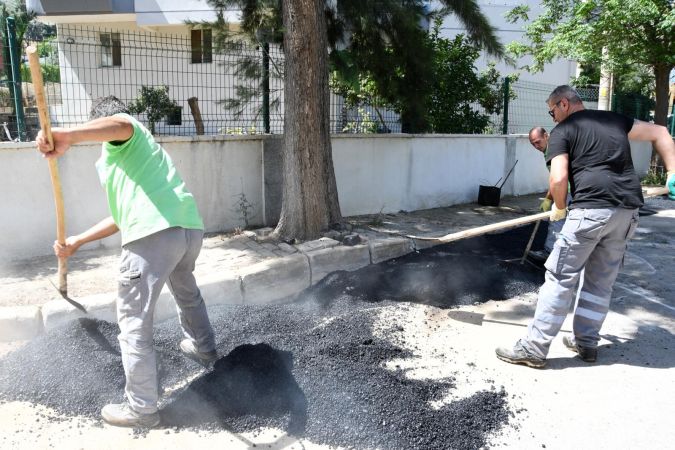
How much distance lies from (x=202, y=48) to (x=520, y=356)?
5192 millimetres

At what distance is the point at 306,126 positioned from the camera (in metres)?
6.02

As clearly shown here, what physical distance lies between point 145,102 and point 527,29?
9.53 metres

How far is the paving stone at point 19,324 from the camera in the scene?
4.05 metres

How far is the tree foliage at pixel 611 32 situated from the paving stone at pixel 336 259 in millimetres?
8232

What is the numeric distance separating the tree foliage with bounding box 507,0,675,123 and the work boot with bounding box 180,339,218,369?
34.4 feet

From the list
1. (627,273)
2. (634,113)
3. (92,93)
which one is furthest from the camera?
(634,113)

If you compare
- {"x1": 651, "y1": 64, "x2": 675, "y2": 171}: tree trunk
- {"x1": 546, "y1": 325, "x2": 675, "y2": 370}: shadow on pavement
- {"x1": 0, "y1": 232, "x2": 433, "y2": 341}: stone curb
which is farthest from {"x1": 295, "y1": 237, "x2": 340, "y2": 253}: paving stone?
{"x1": 651, "y1": 64, "x2": 675, "y2": 171}: tree trunk

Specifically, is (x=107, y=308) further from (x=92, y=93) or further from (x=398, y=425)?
(x=92, y=93)

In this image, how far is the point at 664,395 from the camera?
3436 mm

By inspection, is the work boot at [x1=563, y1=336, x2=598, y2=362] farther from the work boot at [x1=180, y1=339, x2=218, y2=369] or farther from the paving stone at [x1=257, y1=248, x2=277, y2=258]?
the paving stone at [x1=257, y1=248, x2=277, y2=258]

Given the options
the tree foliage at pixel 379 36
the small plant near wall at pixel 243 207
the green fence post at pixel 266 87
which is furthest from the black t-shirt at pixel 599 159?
the green fence post at pixel 266 87

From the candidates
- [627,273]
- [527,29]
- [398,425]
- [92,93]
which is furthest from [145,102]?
[527,29]

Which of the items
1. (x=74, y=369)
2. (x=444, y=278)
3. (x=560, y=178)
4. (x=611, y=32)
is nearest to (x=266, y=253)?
(x=444, y=278)

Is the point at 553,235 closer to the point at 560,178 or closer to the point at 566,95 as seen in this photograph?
the point at 566,95
